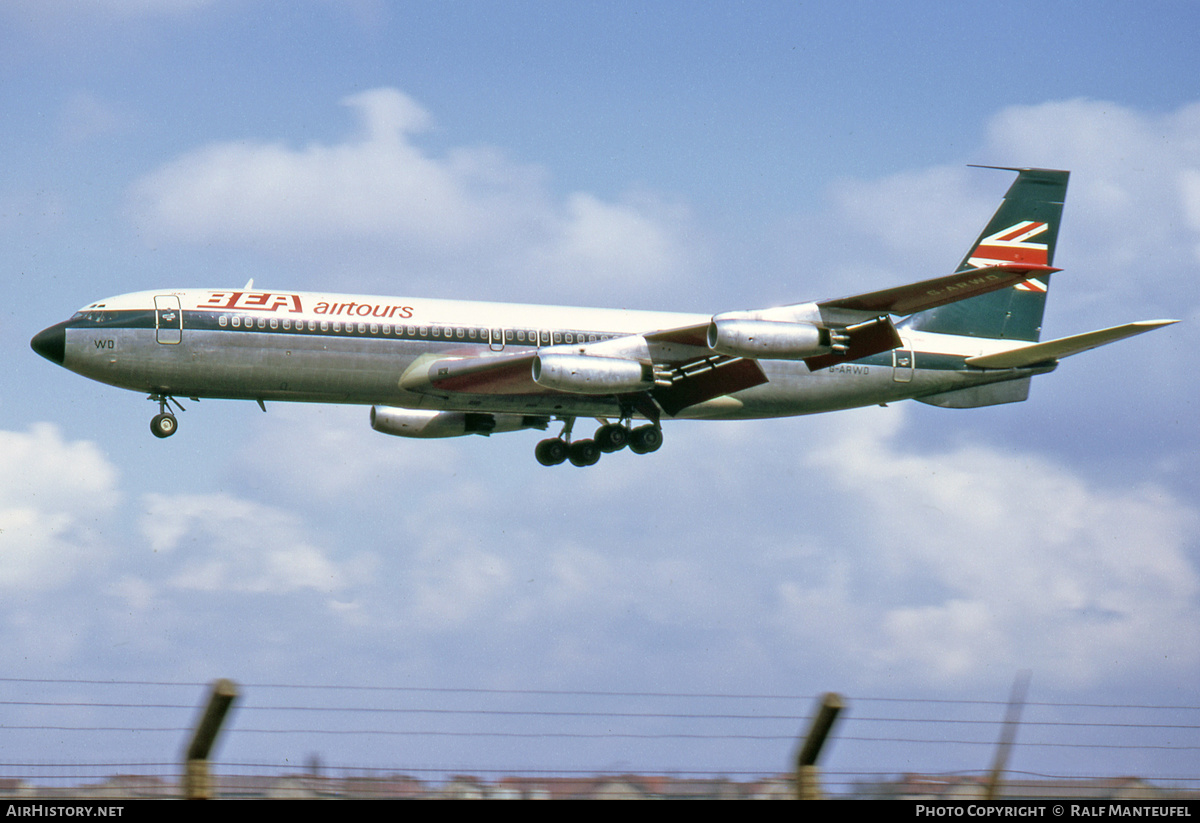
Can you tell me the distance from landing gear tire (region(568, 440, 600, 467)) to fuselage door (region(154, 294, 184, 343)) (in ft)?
38.5

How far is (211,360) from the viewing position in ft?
113

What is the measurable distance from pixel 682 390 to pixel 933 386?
8.39m

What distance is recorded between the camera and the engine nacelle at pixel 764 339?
3334cm

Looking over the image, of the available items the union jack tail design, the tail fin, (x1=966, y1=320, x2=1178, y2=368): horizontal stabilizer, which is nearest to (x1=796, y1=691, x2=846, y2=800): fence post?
(x1=966, y1=320, x2=1178, y2=368): horizontal stabilizer

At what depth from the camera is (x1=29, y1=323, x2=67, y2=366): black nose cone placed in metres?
35.0

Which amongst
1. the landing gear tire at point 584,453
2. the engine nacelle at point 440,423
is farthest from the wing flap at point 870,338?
the engine nacelle at point 440,423

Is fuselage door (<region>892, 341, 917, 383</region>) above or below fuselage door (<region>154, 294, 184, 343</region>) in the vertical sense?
below

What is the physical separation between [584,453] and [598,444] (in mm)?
553

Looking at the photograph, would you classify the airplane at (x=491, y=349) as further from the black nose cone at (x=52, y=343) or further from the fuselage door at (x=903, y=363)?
the fuselage door at (x=903, y=363)

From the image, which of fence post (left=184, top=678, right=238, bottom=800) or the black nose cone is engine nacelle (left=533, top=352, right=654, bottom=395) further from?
fence post (left=184, top=678, right=238, bottom=800)
